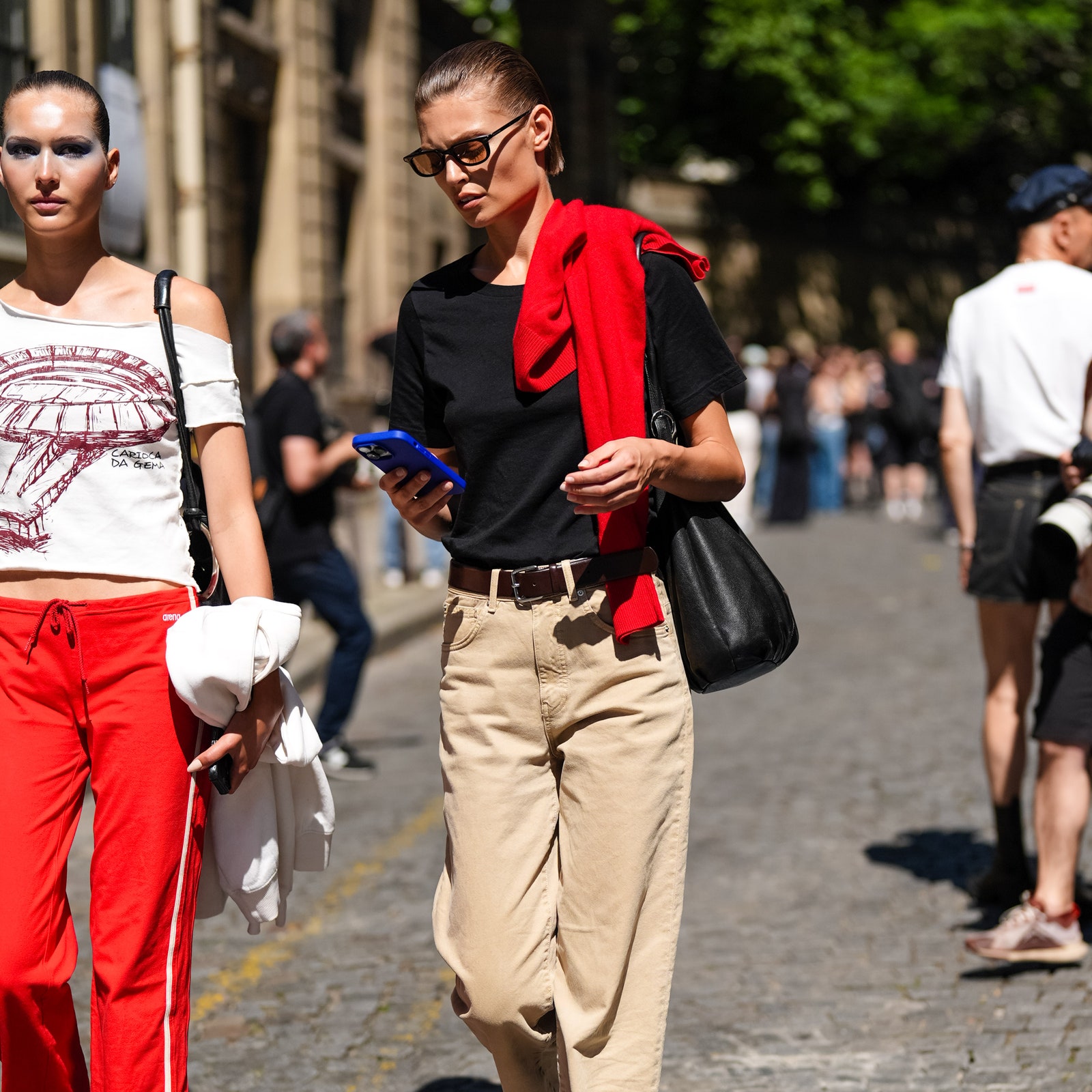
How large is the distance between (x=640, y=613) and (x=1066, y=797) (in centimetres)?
225

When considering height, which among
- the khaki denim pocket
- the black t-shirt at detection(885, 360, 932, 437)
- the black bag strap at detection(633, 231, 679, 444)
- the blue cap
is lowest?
the black t-shirt at detection(885, 360, 932, 437)

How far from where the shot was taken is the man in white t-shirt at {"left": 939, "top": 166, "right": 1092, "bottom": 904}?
4840 millimetres

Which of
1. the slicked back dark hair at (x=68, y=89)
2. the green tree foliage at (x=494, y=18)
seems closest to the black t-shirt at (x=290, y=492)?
the slicked back dark hair at (x=68, y=89)

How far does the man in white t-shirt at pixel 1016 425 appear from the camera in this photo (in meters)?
4.84

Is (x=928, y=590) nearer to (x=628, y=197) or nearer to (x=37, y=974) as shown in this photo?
(x=37, y=974)

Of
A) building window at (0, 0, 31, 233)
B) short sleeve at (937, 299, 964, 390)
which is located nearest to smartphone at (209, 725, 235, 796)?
short sleeve at (937, 299, 964, 390)

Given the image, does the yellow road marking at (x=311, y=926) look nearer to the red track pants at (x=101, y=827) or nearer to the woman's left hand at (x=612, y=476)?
the red track pants at (x=101, y=827)

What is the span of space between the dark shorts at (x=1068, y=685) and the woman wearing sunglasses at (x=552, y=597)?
2.00m

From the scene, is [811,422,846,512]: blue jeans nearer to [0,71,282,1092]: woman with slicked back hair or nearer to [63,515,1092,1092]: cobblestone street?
[63,515,1092,1092]: cobblestone street

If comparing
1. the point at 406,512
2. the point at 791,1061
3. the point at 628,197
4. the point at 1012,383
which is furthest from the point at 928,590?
the point at 628,197

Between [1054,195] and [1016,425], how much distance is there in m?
0.67

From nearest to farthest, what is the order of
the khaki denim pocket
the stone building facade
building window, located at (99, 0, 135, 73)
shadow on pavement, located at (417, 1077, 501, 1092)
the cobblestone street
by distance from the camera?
the khaki denim pocket
shadow on pavement, located at (417, 1077, 501, 1092)
the cobblestone street
building window, located at (99, 0, 135, 73)
the stone building facade

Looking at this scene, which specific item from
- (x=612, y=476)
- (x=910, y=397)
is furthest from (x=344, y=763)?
(x=910, y=397)

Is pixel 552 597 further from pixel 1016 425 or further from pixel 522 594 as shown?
pixel 1016 425
